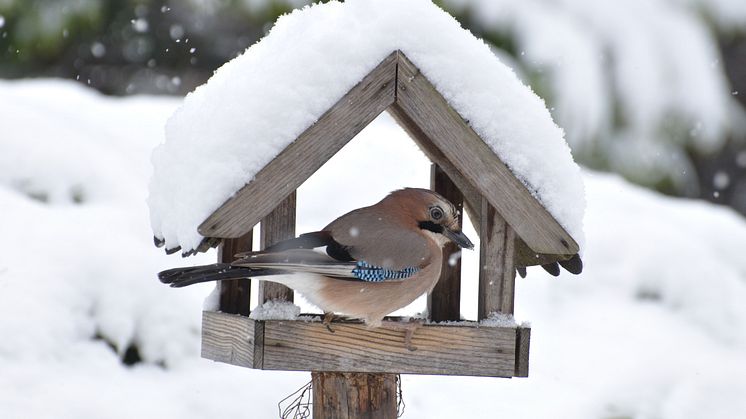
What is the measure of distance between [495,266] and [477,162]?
40 cm

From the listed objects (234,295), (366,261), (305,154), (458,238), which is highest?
(305,154)

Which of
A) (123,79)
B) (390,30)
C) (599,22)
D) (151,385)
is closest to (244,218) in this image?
(390,30)

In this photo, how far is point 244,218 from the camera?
9.80 ft

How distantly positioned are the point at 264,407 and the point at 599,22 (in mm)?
4575

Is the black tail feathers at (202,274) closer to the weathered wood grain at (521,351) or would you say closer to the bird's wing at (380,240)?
the bird's wing at (380,240)

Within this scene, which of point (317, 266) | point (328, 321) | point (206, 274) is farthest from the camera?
point (328, 321)

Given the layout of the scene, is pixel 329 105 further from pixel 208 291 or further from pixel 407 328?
pixel 208 291

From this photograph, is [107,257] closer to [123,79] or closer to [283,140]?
[283,140]

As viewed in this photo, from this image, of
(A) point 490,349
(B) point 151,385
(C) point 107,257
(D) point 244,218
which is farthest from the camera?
(C) point 107,257

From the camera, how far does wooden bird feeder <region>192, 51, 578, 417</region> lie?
3.03m

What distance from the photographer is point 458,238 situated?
341cm

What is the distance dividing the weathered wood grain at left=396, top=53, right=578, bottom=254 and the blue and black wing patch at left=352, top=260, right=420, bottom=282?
34 cm

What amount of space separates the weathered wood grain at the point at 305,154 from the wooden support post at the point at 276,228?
25 centimetres

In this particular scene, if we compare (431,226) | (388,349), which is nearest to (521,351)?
(388,349)
